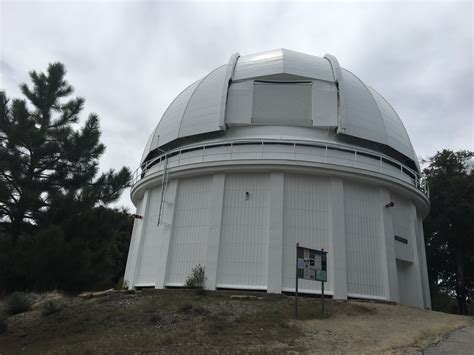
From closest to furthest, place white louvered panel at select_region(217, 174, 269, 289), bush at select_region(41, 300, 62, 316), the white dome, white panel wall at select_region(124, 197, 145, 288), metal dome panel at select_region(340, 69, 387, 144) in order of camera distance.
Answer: bush at select_region(41, 300, 62, 316) → white louvered panel at select_region(217, 174, 269, 289) → metal dome panel at select_region(340, 69, 387, 144) → the white dome → white panel wall at select_region(124, 197, 145, 288)

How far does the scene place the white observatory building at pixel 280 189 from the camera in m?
16.8

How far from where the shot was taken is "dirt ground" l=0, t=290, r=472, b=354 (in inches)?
377

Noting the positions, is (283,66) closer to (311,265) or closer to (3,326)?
(311,265)

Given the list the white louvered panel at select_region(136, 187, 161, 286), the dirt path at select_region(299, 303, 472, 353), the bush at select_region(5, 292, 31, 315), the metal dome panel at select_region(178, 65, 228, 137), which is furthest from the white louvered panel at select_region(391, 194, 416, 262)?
the bush at select_region(5, 292, 31, 315)

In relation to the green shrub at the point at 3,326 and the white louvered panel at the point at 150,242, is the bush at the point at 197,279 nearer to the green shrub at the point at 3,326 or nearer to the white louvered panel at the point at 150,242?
the white louvered panel at the point at 150,242

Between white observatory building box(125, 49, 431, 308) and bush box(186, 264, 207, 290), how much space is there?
26 centimetres

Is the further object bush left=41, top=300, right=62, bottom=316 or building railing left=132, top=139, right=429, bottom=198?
building railing left=132, top=139, right=429, bottom=198

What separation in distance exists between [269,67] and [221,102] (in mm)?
3319

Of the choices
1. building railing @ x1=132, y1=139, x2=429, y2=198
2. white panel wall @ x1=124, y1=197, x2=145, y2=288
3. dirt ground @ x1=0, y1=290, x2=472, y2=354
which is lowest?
dirt ground @ x1=0, y1=290, x2=472, y2=354

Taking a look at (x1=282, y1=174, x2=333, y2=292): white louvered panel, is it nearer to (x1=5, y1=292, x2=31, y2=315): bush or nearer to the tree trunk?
(x1=5, y1=292, x2=31, y2=315): bush

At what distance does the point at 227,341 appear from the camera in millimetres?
9789

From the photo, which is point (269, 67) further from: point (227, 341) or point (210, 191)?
point (227, 341)


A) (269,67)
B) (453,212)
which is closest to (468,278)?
(453,212)

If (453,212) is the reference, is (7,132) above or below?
below
